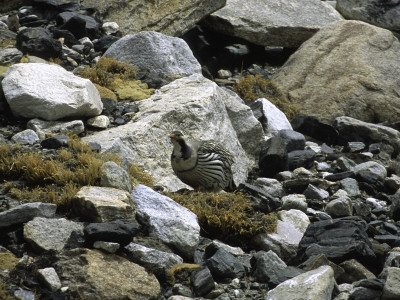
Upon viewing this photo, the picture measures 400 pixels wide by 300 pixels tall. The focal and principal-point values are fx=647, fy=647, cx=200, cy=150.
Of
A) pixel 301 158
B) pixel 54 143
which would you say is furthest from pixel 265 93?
pixel 54 143

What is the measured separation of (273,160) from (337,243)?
4.10m

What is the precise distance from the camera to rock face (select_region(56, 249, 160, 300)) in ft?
18.5

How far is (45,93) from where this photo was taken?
957cm

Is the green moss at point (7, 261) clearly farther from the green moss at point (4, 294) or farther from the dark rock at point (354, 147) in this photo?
the dark rock at point (354, 147)

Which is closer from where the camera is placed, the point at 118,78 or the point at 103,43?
the point at 118,78

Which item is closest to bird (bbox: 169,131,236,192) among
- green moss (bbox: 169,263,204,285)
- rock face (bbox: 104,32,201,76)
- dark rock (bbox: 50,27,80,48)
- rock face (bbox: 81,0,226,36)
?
green moss (bbox: 169,263,204,285)

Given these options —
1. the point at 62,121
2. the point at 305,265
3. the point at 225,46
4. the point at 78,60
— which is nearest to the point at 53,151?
the point at 62,121

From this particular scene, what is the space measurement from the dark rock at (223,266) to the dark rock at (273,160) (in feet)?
15.8

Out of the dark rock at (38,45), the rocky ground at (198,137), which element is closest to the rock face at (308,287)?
the rocky ground at (198,137)

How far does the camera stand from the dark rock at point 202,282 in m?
6.28

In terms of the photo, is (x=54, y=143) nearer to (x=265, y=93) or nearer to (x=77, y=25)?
(x=77, y=25)

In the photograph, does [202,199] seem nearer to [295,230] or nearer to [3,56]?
[295,230]

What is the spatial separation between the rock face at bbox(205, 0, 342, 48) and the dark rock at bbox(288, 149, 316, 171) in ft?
18.6

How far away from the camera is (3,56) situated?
11.3 meters
